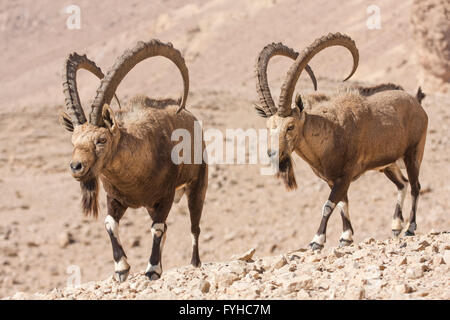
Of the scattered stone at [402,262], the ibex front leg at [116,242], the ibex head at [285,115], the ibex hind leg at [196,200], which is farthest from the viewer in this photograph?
the ibex hind leg at [196,200]

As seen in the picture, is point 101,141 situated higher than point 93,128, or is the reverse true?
point 93,128

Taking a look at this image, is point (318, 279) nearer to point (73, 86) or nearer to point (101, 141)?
point (101, 141)

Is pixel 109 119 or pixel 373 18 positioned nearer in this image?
pixel 109 119

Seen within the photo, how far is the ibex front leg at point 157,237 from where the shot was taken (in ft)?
27.2

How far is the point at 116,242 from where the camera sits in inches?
327

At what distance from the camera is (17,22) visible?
98000 mm

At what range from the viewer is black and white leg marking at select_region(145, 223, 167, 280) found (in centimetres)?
827

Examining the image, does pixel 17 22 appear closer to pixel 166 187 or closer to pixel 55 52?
pixel 55 52

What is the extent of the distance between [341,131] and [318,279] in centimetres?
311

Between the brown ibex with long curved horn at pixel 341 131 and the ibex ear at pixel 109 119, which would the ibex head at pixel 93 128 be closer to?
the ibex ear at pixel 109 119

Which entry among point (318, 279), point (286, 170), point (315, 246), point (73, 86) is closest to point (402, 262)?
point (318, 279)

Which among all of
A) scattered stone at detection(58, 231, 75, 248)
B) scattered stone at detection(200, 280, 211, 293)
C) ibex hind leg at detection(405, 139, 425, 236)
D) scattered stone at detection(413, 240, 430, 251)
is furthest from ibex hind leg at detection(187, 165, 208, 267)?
scattered stone at detection(58, 231, 75, 248)

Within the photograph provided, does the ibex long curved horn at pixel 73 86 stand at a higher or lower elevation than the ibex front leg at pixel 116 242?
higher

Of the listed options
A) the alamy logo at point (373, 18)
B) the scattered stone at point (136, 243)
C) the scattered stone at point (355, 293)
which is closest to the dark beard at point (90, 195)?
the scattered stone at point (355, 293)
